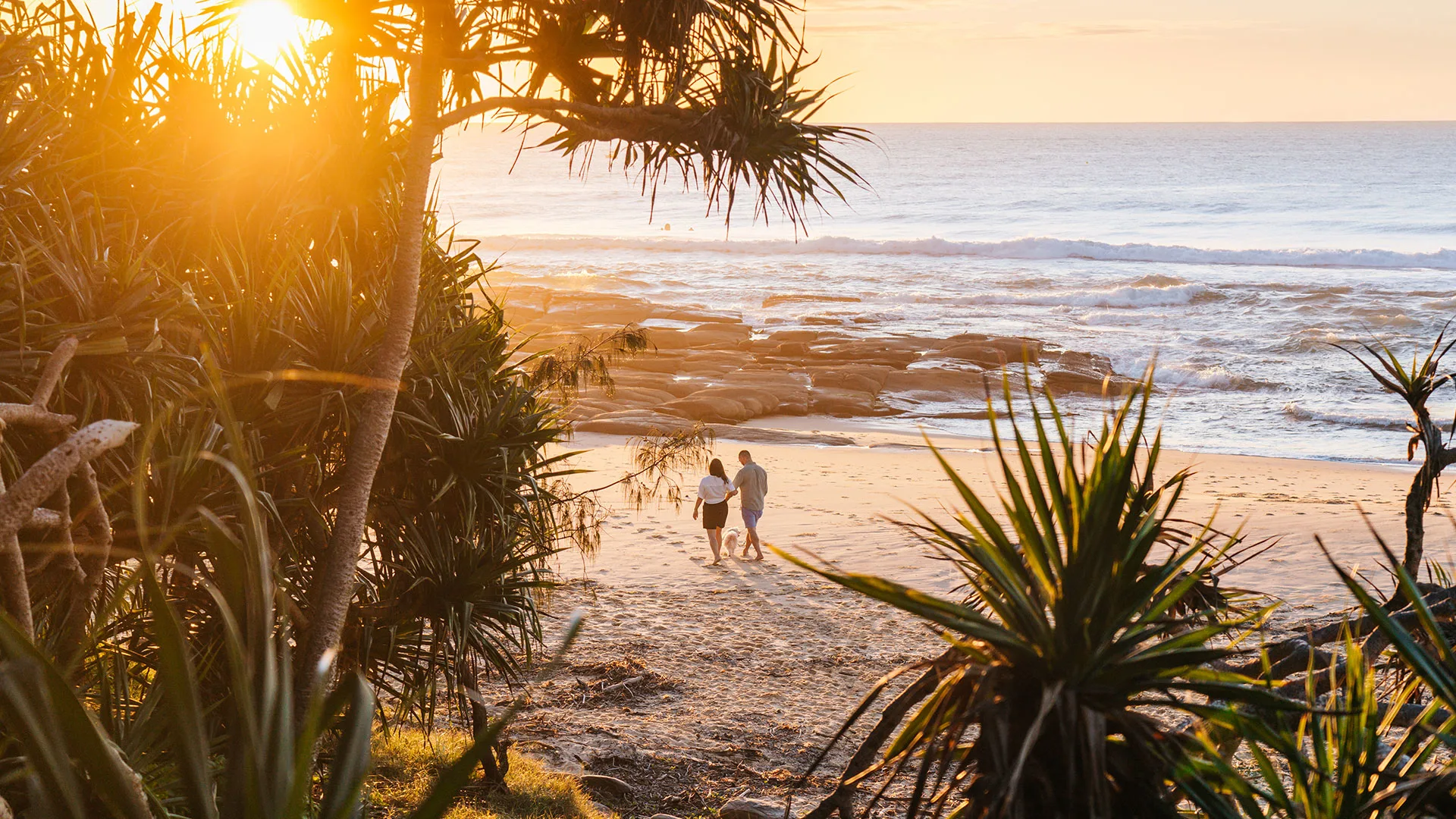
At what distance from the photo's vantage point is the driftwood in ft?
6.25

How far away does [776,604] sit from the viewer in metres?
12.0

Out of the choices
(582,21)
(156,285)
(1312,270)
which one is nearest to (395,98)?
(582,21)

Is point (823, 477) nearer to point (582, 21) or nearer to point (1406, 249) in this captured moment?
point (582, 21)

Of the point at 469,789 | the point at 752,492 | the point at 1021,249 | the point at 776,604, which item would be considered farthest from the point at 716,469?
the point at 1021,249

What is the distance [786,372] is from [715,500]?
47.6 ft

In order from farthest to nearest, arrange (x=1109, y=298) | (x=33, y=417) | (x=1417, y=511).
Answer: (x=1109, y=298) < (x=1417, y=511) < (x=33, y=417)

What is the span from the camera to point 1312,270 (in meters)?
47.5

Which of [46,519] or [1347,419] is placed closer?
[46,519]

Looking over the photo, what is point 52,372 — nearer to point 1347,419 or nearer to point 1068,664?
point 1068,664

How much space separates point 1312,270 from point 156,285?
51793 millimetres

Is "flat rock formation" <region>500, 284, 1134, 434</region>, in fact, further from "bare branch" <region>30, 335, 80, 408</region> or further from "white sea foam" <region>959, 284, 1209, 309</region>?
"bare branch" <region>30, 335, 80, 408</region>

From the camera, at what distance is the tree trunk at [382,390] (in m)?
5.06

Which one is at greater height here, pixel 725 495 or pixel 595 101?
pixel 595 101

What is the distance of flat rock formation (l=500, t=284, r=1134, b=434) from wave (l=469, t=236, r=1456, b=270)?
1684 cm
